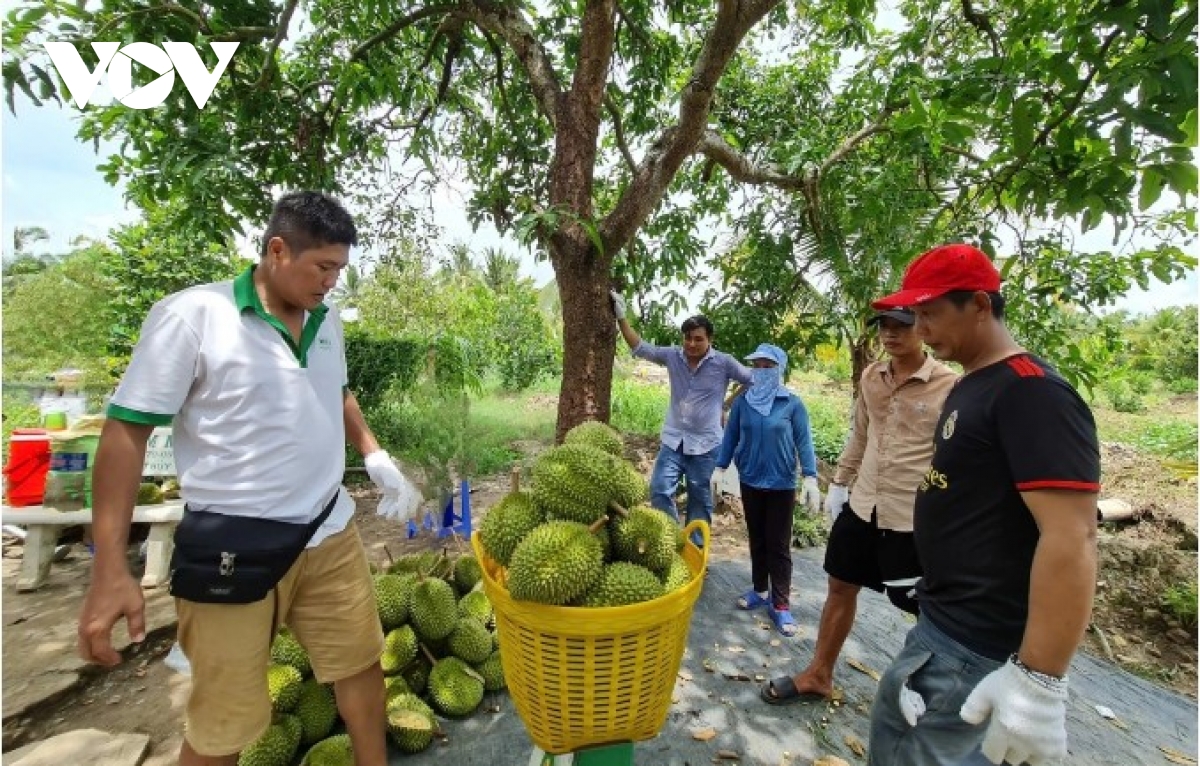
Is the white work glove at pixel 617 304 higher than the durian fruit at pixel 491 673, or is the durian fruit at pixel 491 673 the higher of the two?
the white work glove at pixel 617 304

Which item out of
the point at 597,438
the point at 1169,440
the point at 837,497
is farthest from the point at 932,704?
the point at 1169,440

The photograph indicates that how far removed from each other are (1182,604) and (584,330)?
498 cm

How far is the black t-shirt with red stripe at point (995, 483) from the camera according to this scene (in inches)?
49.7

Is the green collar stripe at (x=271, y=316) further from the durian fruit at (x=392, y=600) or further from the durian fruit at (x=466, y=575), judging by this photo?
the durian fruit at (x=466, y=575)

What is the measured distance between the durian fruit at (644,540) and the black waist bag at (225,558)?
102 centimetres

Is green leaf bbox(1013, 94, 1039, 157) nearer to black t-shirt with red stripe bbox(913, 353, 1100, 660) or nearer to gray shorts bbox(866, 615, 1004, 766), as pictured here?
black t-shirt with red stripe bbox(913, 353, 1100, 660)

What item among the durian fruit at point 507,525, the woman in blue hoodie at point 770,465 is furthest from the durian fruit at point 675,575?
the woman in blue hoodie at point 770,465

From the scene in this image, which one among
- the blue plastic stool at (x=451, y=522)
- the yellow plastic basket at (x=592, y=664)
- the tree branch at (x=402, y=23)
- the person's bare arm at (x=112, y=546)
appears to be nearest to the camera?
the yellow plastic basket at (x=592, y=664)

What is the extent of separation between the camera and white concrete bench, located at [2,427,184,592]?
12.5 feet

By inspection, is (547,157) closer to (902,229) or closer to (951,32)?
(902,229)

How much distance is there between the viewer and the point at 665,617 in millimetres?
1448

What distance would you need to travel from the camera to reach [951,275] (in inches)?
59.7

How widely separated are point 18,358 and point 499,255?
15953mm

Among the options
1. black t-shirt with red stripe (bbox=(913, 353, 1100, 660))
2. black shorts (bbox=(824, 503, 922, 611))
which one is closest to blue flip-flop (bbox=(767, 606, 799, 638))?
black shorts (bbox=(824, 503, 922, 611))
